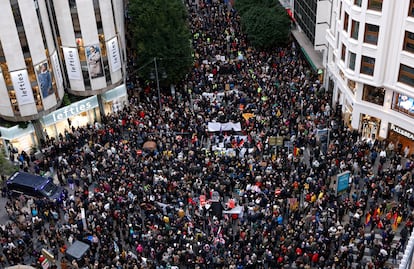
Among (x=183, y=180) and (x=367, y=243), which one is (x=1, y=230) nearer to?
(x=183, y=180)

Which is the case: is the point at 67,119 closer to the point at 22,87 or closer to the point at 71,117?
the point at 71,117

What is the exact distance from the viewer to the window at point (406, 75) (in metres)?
41.6

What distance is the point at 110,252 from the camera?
3425 centimetres

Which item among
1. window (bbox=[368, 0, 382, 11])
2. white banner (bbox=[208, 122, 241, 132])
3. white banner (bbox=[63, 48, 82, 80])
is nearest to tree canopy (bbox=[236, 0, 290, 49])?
white banner (bbox=[208, 122, 241, 132])

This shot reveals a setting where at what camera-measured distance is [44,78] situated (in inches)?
1837

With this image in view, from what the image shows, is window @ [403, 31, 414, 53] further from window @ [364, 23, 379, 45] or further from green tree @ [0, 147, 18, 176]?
green tree @ [0, 147, 18, 176]

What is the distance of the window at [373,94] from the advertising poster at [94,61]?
24.8m

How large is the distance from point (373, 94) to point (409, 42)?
5.97 meters

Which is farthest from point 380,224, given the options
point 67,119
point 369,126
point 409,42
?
point 67,119

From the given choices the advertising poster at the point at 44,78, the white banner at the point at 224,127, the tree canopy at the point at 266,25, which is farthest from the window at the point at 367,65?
the advertising poster at the point at 44,78

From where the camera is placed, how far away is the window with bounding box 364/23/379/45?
42.1m

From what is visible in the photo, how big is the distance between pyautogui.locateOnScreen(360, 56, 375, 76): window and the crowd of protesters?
5.53 metres

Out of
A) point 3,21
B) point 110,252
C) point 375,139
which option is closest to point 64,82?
point 3,21

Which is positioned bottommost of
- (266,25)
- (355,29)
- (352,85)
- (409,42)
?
(352,85)
